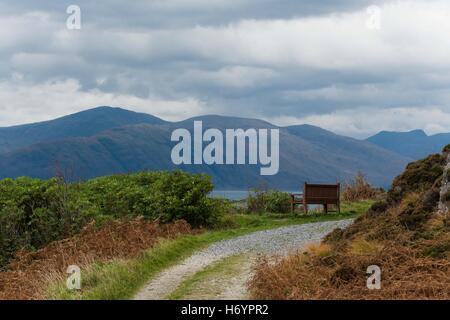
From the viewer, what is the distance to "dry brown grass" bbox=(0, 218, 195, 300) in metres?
14.2

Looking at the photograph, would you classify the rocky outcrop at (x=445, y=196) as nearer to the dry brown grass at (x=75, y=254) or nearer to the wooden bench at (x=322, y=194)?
the dry brown grass at (x=75, y=254)

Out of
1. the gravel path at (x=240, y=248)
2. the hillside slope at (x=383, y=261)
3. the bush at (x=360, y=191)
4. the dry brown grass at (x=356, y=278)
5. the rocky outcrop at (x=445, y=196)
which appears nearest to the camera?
the dry brown grass at (x=356, y=278)

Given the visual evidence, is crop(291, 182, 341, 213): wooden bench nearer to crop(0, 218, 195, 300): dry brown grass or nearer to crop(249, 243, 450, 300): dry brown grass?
crop(0, 218, 195, 300): dry brown grass

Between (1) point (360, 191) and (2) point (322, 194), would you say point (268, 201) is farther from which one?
(1) point (360, 191)

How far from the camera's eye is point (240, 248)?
64.5ft

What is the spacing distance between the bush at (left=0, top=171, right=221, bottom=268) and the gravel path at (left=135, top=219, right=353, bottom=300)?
3304 mm

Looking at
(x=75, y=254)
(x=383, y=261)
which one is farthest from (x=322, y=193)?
(x=383, y=261)

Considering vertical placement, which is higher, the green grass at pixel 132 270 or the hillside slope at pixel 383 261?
the hillside slope at pixel 383 261

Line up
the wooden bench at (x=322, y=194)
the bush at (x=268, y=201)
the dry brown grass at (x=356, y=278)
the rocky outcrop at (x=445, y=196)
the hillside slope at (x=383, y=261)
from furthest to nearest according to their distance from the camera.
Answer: the bush at (x=268, y=201)
the wooden bench at (x=322, y=194)
the rocky outcrop at (x=445, y=196)
the hillside slope at (x=383, y=261)
the dry brown grass at (x=356, y=278)

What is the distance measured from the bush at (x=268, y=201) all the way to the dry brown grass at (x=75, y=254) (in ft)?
43.7

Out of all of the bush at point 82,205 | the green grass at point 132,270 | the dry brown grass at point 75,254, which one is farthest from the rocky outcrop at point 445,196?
the bush at point 82,205

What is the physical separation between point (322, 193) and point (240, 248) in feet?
39.9

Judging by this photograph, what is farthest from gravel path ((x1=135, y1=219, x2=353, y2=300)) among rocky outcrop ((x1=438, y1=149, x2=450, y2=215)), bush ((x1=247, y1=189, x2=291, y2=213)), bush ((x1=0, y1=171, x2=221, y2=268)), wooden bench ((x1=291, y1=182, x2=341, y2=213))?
bush ((x1=247, y1=189, x2=291, y2=213))

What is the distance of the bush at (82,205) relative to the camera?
73.1 ft
